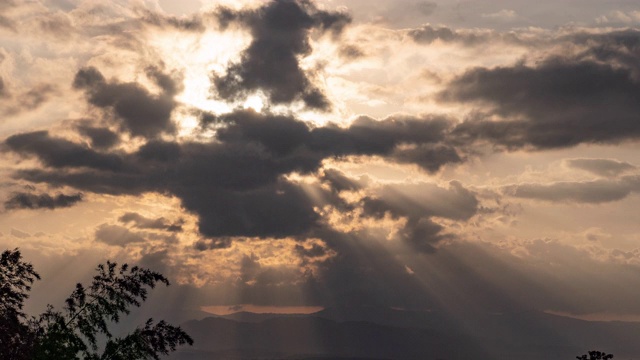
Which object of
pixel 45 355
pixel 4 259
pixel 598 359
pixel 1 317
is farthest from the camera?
pixel 598 359

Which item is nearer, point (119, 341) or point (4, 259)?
point (4, 259)

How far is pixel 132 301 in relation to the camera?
3080cm

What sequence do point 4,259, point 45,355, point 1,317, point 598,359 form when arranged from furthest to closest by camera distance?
point 598,359 < point 45,355 < point 4,259 < point 1,317

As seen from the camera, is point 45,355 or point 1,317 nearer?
point 1,317

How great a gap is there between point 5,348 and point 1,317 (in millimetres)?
1085

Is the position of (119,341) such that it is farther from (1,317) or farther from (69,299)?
(1,317)

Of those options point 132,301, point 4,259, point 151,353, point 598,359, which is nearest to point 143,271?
point 132,301

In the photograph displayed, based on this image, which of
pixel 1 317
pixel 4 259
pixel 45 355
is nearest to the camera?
pixel 1 317

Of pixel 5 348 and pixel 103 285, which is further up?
pixel 103 285

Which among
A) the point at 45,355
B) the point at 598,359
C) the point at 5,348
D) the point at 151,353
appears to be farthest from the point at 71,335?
the point at 598,359

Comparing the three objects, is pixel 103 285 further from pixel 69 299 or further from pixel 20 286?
pixel 20 286

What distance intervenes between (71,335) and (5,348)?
5.37 metres

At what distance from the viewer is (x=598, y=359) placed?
58375mm

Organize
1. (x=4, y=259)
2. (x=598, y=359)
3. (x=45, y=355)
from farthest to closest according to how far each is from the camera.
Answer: (x=598, y=359) → (x=45, y=355) → (x=4, y=259)
